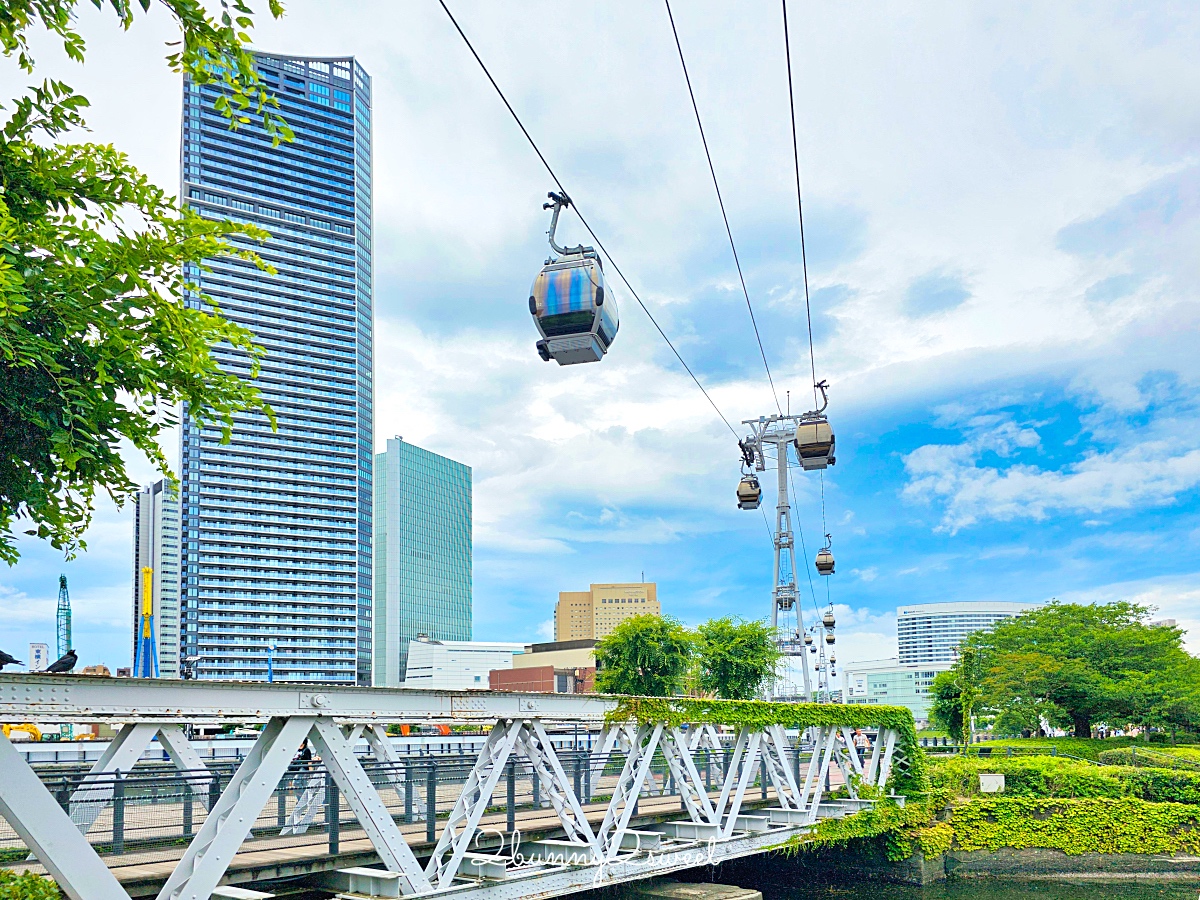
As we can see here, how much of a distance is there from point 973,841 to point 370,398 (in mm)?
151631

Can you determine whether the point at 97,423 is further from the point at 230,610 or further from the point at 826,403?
the point at 230,610

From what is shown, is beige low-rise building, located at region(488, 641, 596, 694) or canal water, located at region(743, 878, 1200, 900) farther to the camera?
beige low-rise building, located at region(488, 641, 596, 694)

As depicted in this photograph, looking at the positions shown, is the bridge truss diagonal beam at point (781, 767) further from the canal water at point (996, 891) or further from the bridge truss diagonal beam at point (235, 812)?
the bridge truss diagonal beam at point (235, 812)

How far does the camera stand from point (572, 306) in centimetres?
1379

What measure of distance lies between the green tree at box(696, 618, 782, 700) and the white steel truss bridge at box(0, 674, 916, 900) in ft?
77.9

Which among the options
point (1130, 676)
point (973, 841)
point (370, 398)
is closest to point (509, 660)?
point (370, 398)

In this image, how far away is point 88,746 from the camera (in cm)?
2633

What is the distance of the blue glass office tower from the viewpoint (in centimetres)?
14675

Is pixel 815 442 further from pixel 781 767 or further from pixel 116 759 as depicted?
pixel 116 759

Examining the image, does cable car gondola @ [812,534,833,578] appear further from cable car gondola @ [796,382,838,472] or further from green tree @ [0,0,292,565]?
green tree @ [0,0,292,565]

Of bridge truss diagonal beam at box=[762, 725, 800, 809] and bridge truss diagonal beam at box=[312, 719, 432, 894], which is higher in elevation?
bridge truss diagonal beam at box=[312, 719, 432, 894]

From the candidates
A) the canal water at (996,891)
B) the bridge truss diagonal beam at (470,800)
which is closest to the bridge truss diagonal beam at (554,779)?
the bridge truss diagonal beam at (470,800)

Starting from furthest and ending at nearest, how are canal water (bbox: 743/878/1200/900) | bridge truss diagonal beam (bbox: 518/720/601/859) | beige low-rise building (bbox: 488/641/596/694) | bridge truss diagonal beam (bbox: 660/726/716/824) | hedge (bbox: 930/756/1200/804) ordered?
beige low-rise building (bbox: 488/641/596/694) → hedge (bbox: 930/756/1200/804) → canal water (bbox: 743/878/1200/900) → bridge truss diagonal beam (bbox: 660/726/716/824) → bridge truss diagonal beam (bbox: 518/720/601/859)

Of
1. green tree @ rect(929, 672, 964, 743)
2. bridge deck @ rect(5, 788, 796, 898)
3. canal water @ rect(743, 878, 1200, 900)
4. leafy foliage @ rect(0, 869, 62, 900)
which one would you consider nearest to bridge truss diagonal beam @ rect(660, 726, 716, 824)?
bridge deck @ rect(5, 788, 796, 898)
